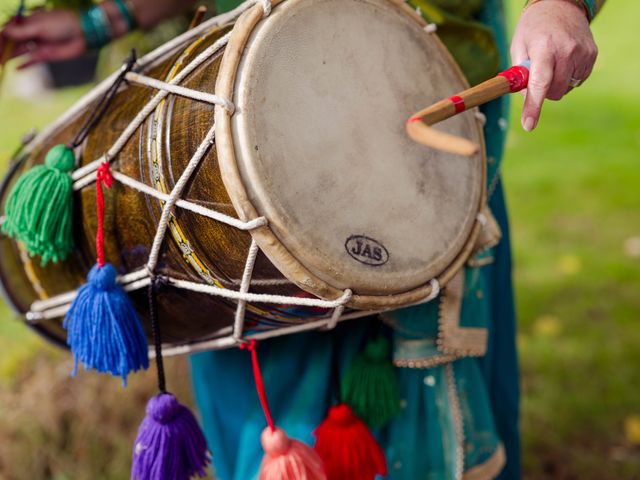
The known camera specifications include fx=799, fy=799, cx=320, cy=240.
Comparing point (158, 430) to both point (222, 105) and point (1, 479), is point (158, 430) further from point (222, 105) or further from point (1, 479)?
point (1, 479)

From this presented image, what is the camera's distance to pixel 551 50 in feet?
3.27

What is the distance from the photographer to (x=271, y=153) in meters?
1.02

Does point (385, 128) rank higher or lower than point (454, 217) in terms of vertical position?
higher

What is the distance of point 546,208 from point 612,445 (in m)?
1.29

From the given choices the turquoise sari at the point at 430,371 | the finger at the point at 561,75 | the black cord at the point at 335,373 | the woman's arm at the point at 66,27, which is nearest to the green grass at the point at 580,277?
the turquoise sari at the point at 430,371

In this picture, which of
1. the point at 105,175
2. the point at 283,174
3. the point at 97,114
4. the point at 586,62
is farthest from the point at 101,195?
the point at 586,62

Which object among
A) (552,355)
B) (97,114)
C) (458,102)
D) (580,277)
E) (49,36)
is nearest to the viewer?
(458,102)

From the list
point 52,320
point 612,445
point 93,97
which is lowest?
point 612,445

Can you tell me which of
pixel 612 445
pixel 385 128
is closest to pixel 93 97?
pixel 385 128

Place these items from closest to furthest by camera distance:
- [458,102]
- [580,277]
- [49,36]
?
[458,102] → [49,36] → [580,277]

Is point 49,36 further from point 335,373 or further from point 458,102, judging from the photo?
point 458,102

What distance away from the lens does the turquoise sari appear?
4.53 ft

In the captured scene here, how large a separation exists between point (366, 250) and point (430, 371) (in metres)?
0.45

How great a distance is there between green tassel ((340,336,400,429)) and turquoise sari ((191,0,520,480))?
0.03 meters
